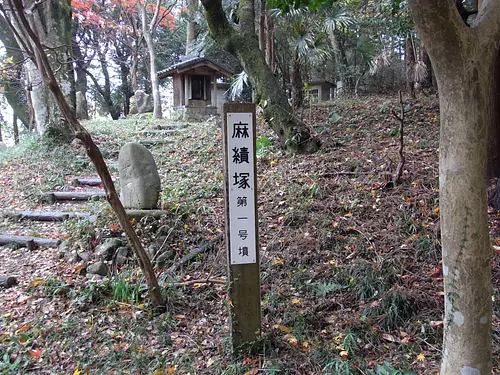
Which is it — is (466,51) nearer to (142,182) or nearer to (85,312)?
(85,312)

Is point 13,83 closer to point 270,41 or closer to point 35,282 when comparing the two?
point 270,41

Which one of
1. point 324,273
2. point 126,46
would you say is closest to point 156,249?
point 324,273

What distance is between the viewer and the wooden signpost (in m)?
2.94

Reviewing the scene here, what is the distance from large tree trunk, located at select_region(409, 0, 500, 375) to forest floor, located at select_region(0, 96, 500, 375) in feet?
2.51

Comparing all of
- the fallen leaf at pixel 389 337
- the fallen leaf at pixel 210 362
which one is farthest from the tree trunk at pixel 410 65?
the fallen leaf at pixel 210 362

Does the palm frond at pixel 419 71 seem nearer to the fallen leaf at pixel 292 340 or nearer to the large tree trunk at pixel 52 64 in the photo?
the fallen leaf at pixel 292 340

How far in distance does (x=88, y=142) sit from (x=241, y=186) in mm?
1516

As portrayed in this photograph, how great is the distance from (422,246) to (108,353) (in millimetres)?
3242

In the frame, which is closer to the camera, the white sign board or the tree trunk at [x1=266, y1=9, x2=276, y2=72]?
the white sign board

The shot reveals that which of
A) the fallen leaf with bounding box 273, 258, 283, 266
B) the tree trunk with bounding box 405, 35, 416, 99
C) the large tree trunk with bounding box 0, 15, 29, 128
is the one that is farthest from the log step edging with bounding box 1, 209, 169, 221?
the tree trunk with bounding box 405, 35, 416, 99

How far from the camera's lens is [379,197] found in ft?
16.4

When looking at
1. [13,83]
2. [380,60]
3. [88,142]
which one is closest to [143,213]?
[88,142]

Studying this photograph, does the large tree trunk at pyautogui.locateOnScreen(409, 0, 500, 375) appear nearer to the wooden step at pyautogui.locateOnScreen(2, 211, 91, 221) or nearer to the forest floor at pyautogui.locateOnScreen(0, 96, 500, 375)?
the forest floor at pyautogui.locateOnScreen(0, 96, 500, 375)

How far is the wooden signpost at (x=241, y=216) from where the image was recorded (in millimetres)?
2936
